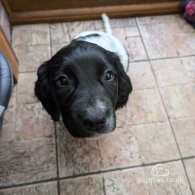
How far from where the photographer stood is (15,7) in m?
2.48

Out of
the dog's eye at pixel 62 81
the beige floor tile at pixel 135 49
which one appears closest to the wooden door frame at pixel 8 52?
the dog's eye at pixel 62 81

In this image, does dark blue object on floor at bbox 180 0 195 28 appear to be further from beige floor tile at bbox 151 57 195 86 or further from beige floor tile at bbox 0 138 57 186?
beige floor tile at bbox 0 138 57 186

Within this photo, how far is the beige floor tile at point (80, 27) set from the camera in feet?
8.35

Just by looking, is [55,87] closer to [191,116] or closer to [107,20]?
[191,116]

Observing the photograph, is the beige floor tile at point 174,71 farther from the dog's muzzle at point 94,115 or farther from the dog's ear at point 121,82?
the dog's muzzle at point 94,115

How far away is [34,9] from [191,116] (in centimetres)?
175

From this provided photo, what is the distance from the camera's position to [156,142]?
1.93 m

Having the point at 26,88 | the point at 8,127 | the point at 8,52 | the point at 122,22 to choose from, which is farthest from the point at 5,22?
the point at 122,22

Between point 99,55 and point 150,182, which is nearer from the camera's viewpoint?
point 99,55

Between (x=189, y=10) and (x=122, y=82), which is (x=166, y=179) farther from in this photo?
(x=189, y=10)

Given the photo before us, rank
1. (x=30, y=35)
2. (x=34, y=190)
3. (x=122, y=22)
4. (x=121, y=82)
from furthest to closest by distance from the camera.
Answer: (x=122, y=22) → (x=30, y=35) → (x=34, y=190) → (x=121, y=82)

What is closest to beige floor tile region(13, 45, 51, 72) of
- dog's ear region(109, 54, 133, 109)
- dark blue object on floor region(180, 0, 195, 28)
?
dog's ear region(109, 54, 133, 109)

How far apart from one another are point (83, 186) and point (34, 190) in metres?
0.32

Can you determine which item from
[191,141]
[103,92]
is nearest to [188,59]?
[191,141]
